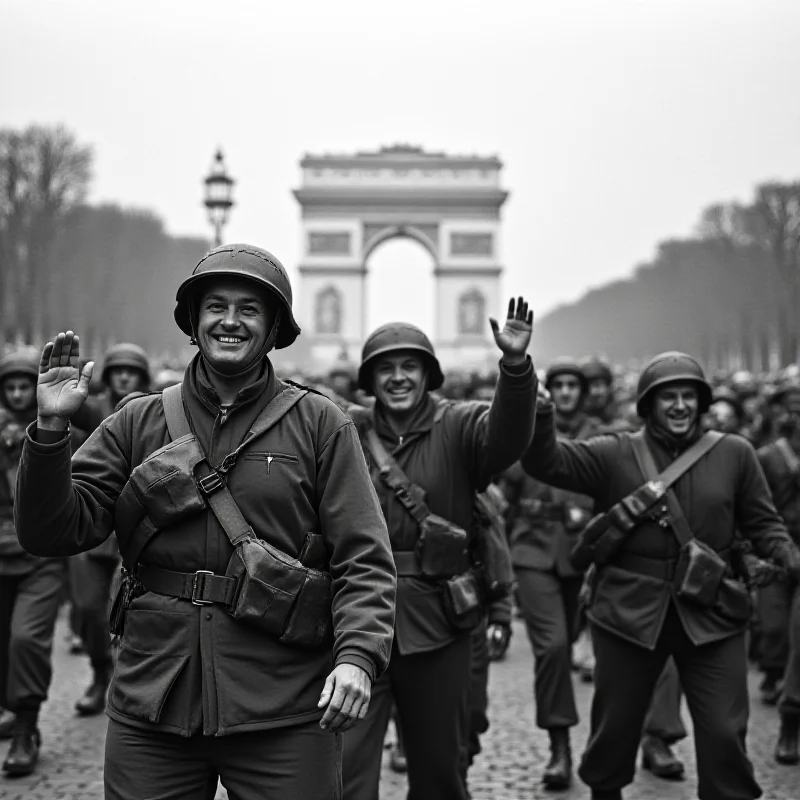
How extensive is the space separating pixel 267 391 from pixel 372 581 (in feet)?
2.00

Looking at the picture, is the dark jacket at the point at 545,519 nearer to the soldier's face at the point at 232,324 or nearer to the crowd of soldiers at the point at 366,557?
the crowd of soldiers at the point at 366,557

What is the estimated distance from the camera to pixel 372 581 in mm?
3129

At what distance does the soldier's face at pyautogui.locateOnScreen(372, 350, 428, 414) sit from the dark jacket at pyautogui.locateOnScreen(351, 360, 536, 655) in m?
0.06

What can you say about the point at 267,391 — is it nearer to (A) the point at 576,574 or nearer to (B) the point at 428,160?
(A) the point at 576,574

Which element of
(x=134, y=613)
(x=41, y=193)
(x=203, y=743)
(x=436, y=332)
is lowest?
(x=203, y=743)

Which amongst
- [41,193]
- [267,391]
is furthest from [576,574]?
[41,193]

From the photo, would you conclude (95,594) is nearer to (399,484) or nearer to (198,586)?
(399,484)

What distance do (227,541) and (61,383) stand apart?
575 millimetres

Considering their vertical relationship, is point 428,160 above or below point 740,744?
above

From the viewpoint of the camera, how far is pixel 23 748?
6.11 metres

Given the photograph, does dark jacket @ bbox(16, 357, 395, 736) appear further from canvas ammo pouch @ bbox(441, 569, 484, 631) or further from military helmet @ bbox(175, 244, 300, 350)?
canvas ammo pouch @ bbox(441, 569, 484, 631)

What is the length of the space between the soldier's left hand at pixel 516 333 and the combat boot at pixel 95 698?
168 inches

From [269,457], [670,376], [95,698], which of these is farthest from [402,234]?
[269,457]

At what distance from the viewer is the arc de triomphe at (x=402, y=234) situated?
48.5 metres
